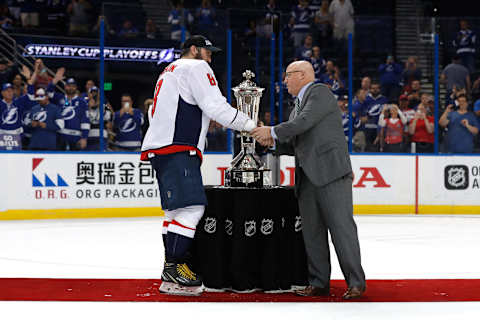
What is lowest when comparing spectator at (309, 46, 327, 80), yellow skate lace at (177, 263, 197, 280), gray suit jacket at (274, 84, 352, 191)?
Result: yellow skate lace at (177, 263, 197, 280)

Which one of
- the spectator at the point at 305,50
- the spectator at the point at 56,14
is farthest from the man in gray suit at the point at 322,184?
the spectator at the point at 56,14

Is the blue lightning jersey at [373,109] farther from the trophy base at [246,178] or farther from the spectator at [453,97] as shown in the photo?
the trophy base at [246,178]

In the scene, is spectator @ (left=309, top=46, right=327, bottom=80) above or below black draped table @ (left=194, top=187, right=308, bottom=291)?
above

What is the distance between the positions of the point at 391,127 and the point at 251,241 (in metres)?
7.36

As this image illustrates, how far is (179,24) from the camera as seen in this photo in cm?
1195

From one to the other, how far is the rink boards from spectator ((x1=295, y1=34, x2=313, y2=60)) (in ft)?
5.33

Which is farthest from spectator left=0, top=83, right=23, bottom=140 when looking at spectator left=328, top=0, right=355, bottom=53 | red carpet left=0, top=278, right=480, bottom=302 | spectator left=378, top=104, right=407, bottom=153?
red carpet left=0, top=278, right=480, bottom=302

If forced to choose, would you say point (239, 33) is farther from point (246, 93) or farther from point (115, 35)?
point (246, 93)

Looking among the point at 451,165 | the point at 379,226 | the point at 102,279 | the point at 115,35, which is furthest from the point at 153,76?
the point at 102,279

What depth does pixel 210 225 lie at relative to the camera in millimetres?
5039

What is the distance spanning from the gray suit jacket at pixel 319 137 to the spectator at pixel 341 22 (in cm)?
764

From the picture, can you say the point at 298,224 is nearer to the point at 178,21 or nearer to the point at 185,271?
the point at 185,271

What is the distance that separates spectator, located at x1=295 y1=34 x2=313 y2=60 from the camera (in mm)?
12295

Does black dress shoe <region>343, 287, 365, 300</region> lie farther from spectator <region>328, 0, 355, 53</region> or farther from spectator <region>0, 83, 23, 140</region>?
spectator <region>328, 0, 355, 53</region>
